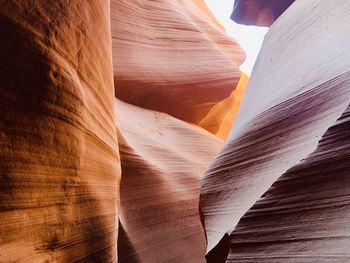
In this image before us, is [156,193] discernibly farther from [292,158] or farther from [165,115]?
[292,158]

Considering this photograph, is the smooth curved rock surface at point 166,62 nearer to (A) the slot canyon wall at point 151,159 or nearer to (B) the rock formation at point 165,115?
(B) the rock formation at point 165,115

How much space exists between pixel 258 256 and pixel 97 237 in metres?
1.14

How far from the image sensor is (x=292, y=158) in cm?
225

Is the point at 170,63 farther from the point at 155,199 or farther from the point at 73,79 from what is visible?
the point at 73,79

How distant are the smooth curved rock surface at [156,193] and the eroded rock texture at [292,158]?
111 centimetres

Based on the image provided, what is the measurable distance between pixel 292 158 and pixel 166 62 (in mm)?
3912

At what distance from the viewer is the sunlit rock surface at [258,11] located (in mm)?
9250

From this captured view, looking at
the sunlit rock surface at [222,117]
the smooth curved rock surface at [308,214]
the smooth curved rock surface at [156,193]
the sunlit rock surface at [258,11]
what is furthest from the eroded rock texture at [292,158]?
the sunlit rock surface at [258,11]

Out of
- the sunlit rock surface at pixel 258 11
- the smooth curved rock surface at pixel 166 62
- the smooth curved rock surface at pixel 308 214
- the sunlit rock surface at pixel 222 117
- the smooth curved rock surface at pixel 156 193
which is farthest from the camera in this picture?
the sunlit rock surface at pixel 258 11

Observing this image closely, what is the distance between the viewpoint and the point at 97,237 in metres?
2.53

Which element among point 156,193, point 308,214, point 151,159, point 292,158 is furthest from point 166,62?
point 308,214

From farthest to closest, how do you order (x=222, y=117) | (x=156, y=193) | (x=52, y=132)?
(x=222, y=117) < (x=156, y=193) < (x=52, y=132)

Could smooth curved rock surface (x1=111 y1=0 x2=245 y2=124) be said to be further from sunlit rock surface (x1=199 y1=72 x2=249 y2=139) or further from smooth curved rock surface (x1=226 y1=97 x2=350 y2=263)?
smooth curved rock surface (x1=226 y1=97 x2=350 y2=263)

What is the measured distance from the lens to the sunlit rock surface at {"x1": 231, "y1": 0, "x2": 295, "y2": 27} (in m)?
9.25
